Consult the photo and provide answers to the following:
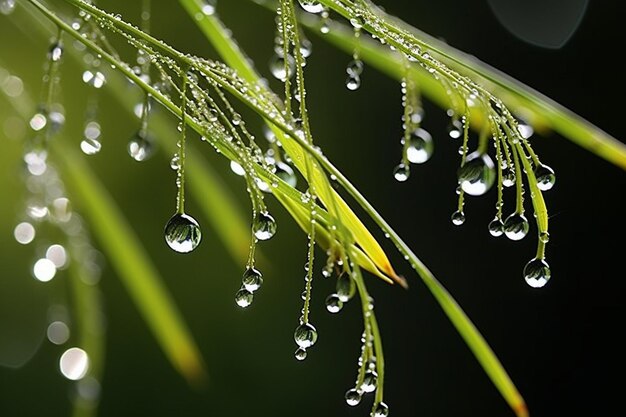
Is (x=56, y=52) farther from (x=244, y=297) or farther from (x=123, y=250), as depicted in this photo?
(x=123, y=250)

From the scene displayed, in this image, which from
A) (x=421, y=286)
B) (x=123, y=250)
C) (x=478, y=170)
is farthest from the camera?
(x=421, y=286)

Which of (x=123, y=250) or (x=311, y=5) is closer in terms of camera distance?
(x=311, y=5)

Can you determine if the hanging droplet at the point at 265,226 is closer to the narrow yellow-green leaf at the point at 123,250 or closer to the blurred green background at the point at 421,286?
the narrow yellow-green leaf at the point at 123,250

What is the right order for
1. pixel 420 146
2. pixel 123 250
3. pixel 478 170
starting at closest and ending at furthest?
pixel 478 170
pixel 420 146
pixel 123 250

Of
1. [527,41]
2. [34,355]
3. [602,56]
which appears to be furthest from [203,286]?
[602,56]

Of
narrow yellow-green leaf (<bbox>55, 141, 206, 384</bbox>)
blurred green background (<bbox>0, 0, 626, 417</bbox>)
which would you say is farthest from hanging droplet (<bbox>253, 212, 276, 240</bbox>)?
blurred green background (<bbox>0, 0, 626, 417</bbox>)

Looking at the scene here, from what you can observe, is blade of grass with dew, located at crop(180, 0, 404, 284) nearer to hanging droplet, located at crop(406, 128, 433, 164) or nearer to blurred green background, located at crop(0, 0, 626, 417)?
hanging droplet, located at crop(406, 128, 433, 164)

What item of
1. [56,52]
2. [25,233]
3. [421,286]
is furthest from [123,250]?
[421,286]
